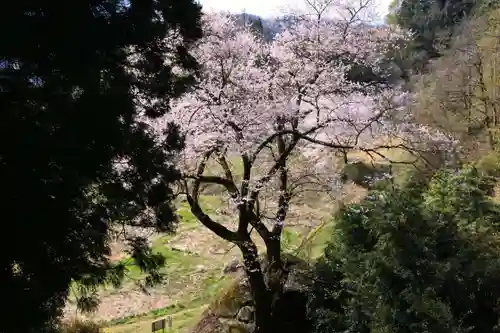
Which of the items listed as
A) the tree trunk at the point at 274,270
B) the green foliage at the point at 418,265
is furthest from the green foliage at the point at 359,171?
the green foliage at the point at 418,265

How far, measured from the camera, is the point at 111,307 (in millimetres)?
12547

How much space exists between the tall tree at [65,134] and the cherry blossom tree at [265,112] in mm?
2501

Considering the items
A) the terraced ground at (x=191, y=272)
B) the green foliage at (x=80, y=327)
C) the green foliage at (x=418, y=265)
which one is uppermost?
the terraced ground at (x=191, y=272)

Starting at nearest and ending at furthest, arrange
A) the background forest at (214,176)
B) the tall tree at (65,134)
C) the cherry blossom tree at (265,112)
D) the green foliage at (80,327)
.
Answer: the tall tree at (65,134) → the background forest at (214,176) → the cherry blossom tree at (265,112) → the green foliage at (80,327)

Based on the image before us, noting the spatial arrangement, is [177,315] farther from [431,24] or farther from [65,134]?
[431,24]

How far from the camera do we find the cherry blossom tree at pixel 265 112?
7043mm

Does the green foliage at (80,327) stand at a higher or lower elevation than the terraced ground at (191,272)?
lower

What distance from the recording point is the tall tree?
3.22 m

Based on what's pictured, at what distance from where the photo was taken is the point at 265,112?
715 centimetres

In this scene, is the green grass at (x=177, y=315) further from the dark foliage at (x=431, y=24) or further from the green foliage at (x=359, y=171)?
the dark foliage at (x=431, y=24)

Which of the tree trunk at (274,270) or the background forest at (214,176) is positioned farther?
the tree trunk at (274,270)

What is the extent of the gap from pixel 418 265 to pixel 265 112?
300 cm

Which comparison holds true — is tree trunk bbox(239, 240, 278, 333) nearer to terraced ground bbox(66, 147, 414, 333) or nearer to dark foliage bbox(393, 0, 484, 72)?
terraced ground bbox(66, 147, 414, 333)

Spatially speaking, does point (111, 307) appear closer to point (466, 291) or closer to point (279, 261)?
point (279, 261)
